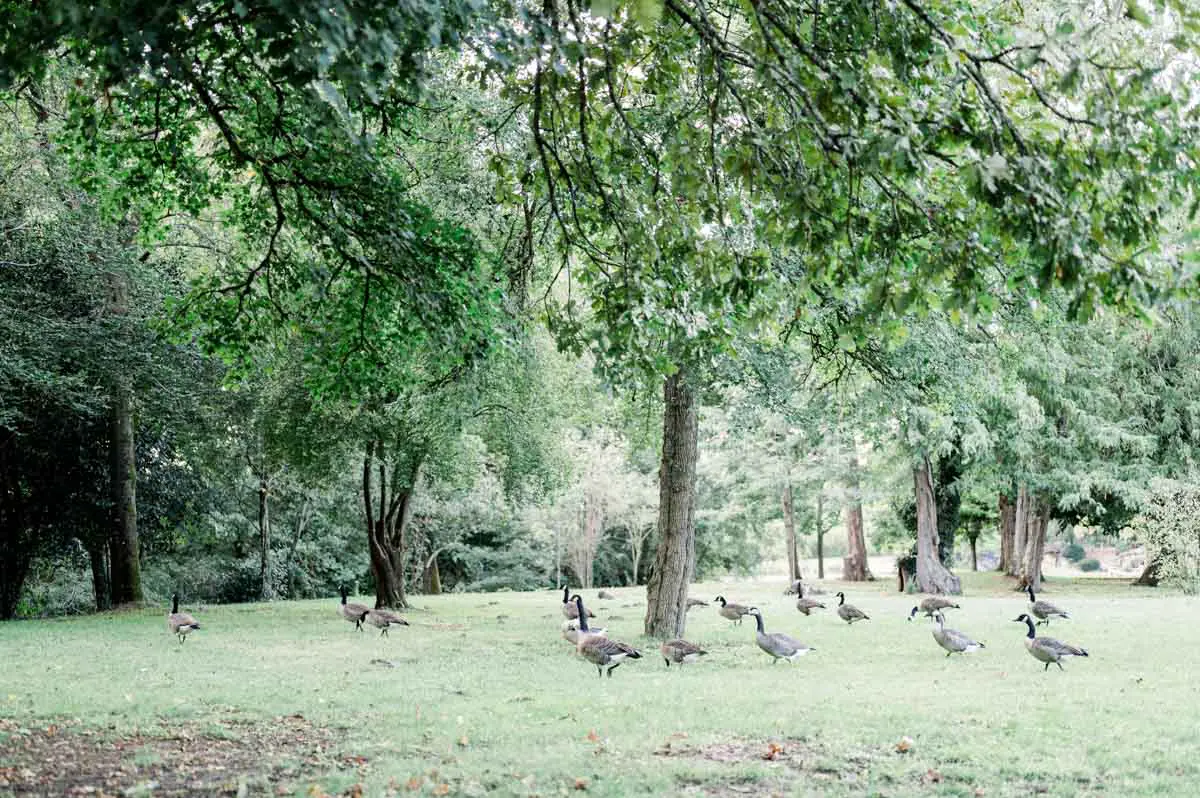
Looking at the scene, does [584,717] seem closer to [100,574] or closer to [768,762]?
[768,762]

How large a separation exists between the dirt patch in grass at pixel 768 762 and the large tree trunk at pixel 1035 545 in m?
32.5

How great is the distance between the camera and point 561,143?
9.44 meters

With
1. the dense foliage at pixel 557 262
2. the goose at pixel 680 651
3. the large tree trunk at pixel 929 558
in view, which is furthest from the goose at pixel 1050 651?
the large tree trunk at pixel 929 558

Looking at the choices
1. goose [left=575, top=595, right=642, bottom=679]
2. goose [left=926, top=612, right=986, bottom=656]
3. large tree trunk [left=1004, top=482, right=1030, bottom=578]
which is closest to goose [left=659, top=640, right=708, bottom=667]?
goose [left=575, top=595, right=642, bottom=679]

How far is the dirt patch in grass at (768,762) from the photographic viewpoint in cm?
781

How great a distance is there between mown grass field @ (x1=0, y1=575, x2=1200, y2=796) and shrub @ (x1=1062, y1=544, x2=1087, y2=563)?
216 ft

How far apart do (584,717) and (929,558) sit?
91.1 feet

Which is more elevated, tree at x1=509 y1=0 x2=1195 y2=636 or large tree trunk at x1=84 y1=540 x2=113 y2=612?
tree at x1=509 y1=0 x2=1195 y2=636

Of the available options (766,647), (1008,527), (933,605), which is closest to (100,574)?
(766,647)

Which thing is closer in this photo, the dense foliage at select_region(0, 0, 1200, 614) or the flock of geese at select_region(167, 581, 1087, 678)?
the dense foliage at select_region(0, 0, 1200, 614)

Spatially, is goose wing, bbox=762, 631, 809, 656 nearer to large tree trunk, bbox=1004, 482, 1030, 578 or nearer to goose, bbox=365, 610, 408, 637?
goose, bbox=365, 610, 408, 637

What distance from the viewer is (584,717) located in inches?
420

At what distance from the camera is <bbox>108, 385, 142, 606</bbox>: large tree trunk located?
84.4 feet

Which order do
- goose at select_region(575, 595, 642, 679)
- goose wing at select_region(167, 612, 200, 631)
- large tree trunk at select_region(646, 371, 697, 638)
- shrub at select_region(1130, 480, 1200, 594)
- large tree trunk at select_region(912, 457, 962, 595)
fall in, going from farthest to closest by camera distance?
1. large tree trunk at select_region(912, 457, 962, 595)
2. shrub at select_region(1130, 480, 1200, 594)
3. goose wing at select_region(167, 612, 200, 631)
4. large tree trunk at select_region(646, 371, 697, 638)
5. goose at select_region(575, 595, 642, 679)
